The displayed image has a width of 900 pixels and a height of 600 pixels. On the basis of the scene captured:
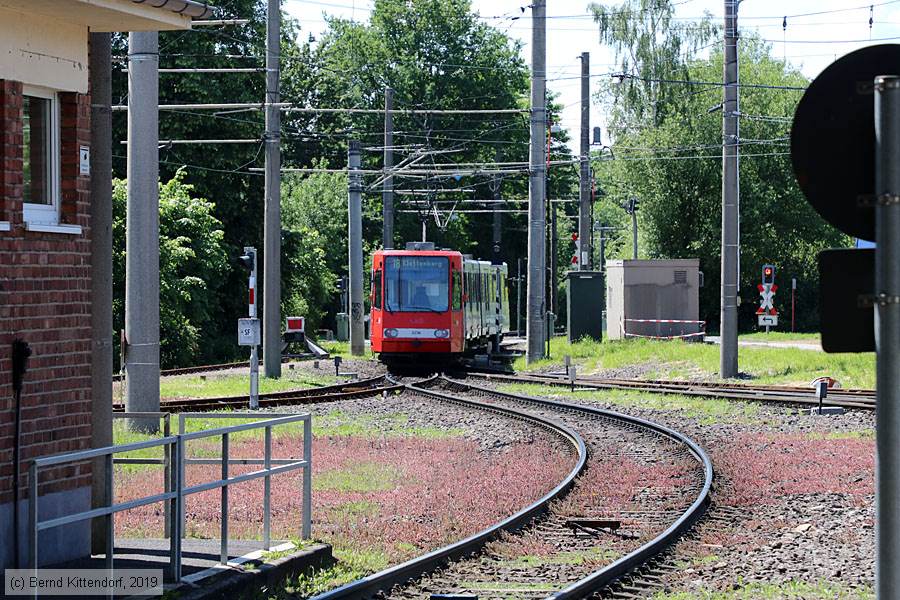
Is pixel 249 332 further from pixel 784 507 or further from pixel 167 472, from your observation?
pixel 167 472

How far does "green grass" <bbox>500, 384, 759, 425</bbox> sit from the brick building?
14.0 m

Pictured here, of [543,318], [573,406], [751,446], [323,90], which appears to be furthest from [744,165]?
[751,446]

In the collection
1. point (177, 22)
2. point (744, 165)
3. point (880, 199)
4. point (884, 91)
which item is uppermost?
→ point (744, 165)

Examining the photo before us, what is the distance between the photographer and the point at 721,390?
26609mm

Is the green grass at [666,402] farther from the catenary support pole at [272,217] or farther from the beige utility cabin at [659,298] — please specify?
the beige utility cabin at [659,298]

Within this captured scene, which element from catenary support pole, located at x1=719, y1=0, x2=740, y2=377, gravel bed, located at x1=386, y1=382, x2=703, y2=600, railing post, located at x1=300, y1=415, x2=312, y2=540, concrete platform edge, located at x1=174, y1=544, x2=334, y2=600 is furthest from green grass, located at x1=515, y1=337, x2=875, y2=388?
concrete platform edge, located at x1=174, y1=544, x2=334, y2=600

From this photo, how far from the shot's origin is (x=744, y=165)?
66.0 m

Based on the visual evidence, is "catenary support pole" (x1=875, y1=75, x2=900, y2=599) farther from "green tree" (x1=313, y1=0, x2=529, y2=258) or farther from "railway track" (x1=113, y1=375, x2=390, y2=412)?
"green tree" (x1=313, y1=0, x2=529, y2=258)

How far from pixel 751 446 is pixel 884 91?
14.5m

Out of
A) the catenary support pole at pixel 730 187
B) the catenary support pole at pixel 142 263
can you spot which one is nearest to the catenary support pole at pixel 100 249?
the catenary support pole at pixel 142 263

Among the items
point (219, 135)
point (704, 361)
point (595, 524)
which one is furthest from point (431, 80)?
point (595, 524)

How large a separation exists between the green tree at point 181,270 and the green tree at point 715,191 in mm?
27502

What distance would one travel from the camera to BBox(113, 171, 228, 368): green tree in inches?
1463

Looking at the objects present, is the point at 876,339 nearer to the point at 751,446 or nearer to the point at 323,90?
the point at 751,446
